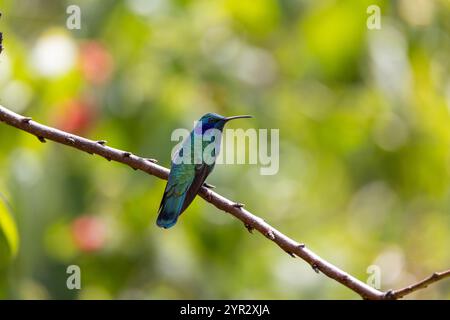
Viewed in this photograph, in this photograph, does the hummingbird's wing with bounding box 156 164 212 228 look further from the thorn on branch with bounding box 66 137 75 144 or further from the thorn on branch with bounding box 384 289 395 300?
the thorn on branch with bounding box 384 289 395 300

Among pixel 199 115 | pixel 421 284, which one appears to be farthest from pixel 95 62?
pixel 421 284

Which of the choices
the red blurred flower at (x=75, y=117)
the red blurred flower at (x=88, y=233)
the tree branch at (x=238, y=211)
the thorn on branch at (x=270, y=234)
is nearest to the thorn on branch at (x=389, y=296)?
the tree branch at (x=238, y=211)

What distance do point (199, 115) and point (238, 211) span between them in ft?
12.8

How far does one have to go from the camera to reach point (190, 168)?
4508 mm

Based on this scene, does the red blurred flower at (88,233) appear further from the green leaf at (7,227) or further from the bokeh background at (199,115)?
the green leaf at (7,227)

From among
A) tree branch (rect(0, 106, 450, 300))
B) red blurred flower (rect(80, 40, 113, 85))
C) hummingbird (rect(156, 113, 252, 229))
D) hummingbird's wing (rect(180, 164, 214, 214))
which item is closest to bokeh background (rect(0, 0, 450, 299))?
red blurred flower (rect(80, 40, 113, 85))

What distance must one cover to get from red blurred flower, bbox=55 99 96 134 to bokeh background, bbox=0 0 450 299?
2 centimetres

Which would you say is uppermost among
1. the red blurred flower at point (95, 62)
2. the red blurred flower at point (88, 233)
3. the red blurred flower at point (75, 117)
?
the red blurred flower at point (95, 62)

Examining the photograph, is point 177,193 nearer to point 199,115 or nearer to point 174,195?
point 174,195

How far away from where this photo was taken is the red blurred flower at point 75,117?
8.11 metres

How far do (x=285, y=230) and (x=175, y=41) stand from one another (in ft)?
10.3

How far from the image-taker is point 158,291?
31.0ft

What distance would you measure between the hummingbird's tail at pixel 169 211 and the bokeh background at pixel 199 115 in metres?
3.06
